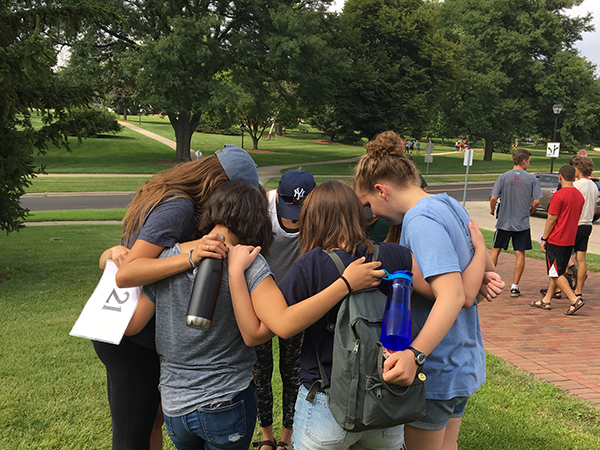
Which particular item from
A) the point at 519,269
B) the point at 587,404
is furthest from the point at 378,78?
the point at 587,404

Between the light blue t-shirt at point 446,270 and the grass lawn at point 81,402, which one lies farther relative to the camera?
the grass lawn at point 81,402

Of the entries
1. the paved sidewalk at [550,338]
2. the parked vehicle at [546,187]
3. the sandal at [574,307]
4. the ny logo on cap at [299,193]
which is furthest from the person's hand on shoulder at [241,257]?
the parked vehicle at [546,187]

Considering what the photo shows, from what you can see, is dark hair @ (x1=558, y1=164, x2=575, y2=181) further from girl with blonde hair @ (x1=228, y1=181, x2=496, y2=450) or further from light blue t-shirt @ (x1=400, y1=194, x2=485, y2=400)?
girl with blonde hair @ (x1=228, y1=181, x2=496, y2=450)

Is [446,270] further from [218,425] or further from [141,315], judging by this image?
[141,315]

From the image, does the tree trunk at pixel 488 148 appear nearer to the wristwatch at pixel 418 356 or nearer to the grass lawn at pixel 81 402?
the grass lawn at pixel 81 402

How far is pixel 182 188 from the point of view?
2.19 meters

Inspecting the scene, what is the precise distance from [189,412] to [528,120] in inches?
2025

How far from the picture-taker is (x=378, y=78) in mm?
39844

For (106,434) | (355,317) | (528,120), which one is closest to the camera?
(355,317)

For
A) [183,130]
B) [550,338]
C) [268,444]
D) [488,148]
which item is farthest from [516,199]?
[488,148]

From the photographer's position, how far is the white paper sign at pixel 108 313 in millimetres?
2059

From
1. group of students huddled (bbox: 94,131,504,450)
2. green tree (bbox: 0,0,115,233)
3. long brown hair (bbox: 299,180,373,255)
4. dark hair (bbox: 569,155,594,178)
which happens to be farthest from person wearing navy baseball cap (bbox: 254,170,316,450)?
dark hair (bbox: 569,155,594,178)

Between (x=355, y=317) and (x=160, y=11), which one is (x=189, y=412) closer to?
(x=355, y=317)

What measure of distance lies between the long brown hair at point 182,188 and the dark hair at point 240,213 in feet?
0.40
